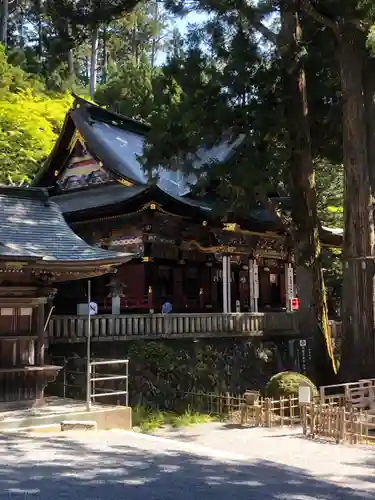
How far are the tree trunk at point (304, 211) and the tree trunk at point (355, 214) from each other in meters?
1.01

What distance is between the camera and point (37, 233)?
13.3 metres

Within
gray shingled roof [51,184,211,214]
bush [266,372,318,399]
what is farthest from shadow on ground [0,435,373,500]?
gray shingled roof [51,184,211,214]

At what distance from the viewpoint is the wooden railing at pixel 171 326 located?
1666cm

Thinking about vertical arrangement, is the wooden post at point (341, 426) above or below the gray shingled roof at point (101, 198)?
below

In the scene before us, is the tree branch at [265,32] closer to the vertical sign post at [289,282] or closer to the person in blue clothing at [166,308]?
the person in blue clothing at [166,308]

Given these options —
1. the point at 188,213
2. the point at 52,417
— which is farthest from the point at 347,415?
the point at 188,213

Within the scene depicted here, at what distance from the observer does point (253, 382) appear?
63.7 feet

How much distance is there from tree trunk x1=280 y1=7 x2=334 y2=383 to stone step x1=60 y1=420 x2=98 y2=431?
8.38 metres

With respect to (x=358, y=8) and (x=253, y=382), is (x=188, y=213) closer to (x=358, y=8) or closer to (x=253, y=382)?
(x=253, y=382)

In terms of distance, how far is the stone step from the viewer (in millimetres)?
11642

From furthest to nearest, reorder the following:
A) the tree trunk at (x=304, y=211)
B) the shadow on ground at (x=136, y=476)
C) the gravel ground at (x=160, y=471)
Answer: the tree trunk at (x=304, y=211), the gravel ground at (x=160, y=471), the shadow on ground at (x=136, y=476)

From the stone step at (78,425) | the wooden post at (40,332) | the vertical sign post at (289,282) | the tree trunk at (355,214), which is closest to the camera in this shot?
the stone step at (78,425)

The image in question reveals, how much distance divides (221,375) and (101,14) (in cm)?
1117

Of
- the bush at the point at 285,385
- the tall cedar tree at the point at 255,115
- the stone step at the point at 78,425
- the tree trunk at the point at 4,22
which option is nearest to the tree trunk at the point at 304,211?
the tall cedar tree at the point at 255,115
